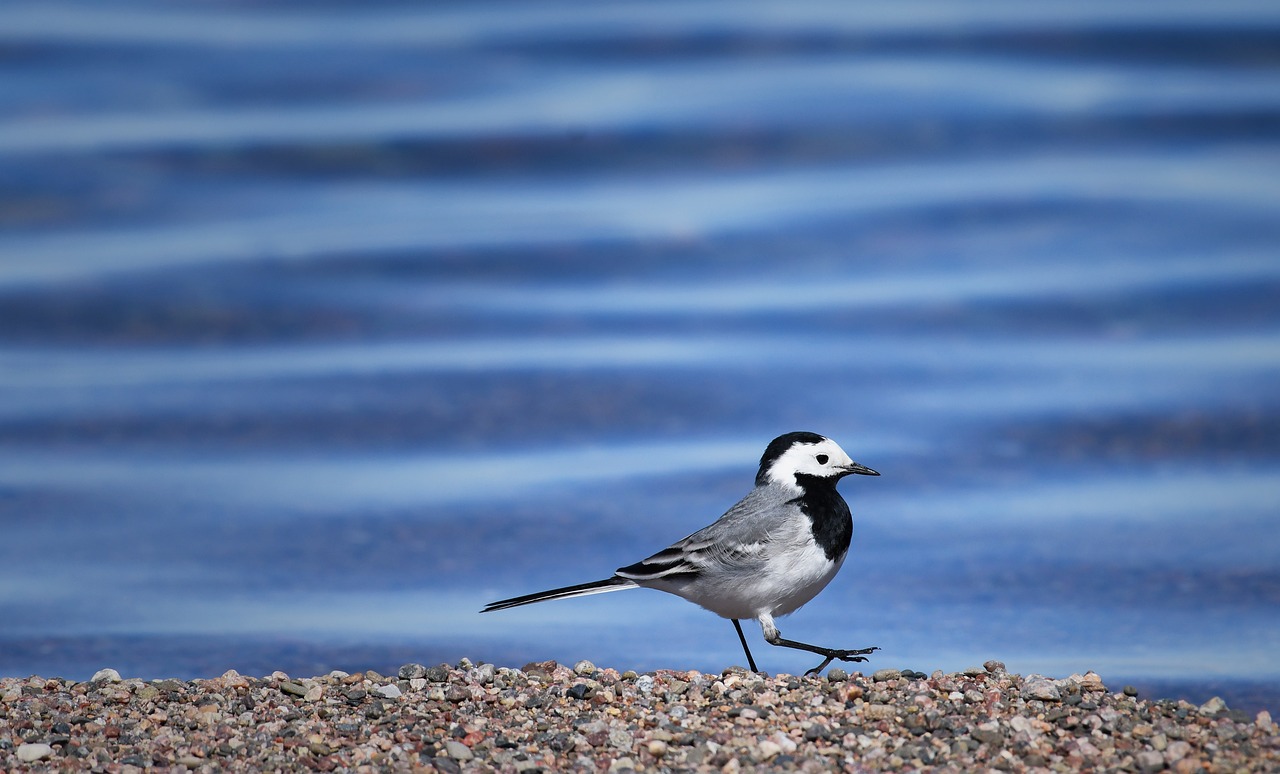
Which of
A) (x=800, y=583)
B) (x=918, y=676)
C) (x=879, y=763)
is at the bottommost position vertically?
(x=879, y=763)

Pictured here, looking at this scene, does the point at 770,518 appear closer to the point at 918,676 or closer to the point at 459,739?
the point at 918,676

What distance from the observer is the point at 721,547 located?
5.36 m

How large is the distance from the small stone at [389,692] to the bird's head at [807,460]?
64.2 inches

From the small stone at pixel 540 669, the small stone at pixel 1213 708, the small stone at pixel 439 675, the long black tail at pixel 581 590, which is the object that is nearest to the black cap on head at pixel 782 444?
the long black tail at pixel 581 590

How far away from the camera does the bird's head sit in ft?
18.3

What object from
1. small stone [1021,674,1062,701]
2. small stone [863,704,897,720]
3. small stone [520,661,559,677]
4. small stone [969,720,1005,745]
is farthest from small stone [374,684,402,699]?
small stone [1021,674,1062,701]

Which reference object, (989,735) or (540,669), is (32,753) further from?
(989,735)

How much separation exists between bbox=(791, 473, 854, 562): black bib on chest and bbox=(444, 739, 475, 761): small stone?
5.30 ft

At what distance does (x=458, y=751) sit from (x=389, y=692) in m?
0.64

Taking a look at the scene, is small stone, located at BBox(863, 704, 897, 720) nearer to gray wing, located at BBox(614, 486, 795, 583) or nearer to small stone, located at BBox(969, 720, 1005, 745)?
small stone, located at BBox(969, 720, 1005, 745)

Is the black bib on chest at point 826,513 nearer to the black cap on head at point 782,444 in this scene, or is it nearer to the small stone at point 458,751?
the black cap on head at point 782,444

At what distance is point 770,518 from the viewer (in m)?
5.41

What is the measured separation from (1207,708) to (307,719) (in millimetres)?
2820

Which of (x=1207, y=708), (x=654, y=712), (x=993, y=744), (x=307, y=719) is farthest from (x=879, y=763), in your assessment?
(x=307, y=719)
